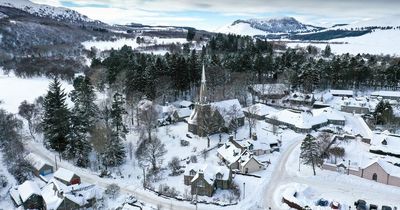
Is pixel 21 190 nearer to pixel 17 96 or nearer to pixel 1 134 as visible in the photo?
pixel 1 134

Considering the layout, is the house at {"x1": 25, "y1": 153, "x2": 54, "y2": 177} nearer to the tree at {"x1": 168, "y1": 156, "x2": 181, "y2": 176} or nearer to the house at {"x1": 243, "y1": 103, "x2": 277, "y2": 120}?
the tree at {"x1": 168, "y1": 156, "x2": 181, "y2": 176}

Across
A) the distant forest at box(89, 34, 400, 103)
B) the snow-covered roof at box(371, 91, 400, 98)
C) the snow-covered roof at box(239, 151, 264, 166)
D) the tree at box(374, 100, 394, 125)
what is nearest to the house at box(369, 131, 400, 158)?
the tree at box(374, 100, 394, 125)

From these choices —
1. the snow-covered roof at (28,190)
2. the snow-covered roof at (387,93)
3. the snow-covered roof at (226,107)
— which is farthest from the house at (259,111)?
the snow-covered roof at (28,190)

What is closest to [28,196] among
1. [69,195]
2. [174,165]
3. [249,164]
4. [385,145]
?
[69,195]

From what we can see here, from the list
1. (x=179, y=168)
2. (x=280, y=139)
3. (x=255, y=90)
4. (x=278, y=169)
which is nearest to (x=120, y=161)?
(x=179, y=168)

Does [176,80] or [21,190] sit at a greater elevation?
[176,80]

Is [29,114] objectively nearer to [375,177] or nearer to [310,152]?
[310,152]

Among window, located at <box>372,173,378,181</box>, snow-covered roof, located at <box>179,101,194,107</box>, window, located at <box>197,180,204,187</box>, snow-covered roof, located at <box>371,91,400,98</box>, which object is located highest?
snow-covered roof, located at <box>371,91,400,98</box>
